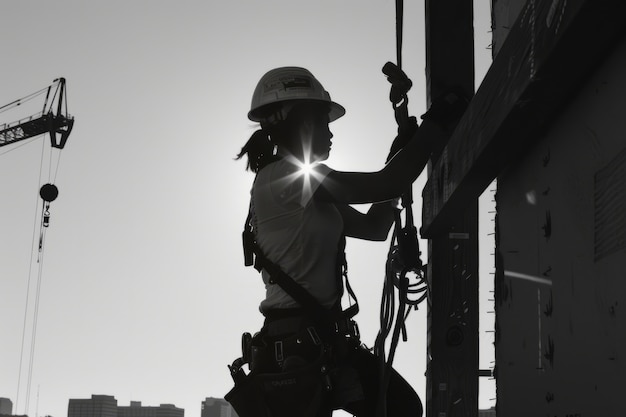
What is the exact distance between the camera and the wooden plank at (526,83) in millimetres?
1835

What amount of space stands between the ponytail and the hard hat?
70mm

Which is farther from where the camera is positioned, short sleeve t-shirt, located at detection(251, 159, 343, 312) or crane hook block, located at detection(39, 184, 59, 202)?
crane hook block, located at detection(39, 184, 59, 202)

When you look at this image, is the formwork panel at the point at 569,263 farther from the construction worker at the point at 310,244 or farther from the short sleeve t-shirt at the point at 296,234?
the short sleeve t-shirt at the point at 296,234

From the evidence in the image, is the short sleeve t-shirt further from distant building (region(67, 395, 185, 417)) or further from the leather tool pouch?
distant building (region(67, 395, 185, 417))

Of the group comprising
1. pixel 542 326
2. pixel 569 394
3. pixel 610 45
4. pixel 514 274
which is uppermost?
pixel 610 45

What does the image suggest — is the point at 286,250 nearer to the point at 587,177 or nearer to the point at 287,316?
the point at 287,316

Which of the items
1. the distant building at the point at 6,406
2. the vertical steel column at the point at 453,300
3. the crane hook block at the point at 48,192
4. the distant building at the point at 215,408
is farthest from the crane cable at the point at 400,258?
the distant building at the point at 6,406

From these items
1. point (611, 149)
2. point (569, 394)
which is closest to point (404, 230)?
point (569, 394)

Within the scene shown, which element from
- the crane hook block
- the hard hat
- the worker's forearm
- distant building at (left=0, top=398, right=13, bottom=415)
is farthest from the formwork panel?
distant building at (left=0, top=398, right=13, bottom=415)

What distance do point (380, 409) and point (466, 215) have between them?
33.4 inches

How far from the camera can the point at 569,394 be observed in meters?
2.22

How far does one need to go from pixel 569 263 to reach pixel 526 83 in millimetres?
423

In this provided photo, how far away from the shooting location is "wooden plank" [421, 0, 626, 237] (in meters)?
1.83

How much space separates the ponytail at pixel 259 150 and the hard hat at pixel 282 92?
0.07m
